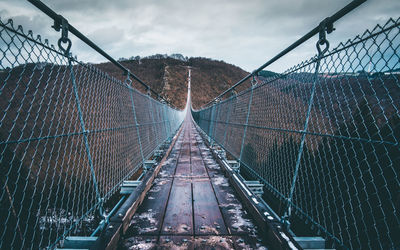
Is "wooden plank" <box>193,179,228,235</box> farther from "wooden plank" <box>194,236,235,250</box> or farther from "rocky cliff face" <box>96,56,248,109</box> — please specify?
"rocky cliff face" <box>96,56,248,109</box>

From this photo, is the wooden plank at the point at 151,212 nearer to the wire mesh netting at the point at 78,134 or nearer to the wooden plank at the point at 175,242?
the wooden plank at the point at 175,242

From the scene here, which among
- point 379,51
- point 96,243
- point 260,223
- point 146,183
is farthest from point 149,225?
point 379,51

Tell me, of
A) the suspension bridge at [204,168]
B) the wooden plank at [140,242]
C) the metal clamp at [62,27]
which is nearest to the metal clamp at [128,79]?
the suspension bridge at [204,168]

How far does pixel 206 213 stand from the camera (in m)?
2.38

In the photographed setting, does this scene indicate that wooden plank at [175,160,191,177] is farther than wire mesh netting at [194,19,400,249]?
Yes

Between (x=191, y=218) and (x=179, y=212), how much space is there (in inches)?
7.7

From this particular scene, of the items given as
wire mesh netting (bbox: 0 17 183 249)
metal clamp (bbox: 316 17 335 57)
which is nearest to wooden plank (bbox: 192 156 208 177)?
wire mesh netting (bbox: 0 17 183 249)

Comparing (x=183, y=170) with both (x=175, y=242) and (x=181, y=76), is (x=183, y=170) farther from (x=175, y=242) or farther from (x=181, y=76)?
(x=181, y=76)

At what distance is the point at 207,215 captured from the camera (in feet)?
7.67

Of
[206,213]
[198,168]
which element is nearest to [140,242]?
[206,213]

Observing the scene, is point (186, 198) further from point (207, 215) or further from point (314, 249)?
point (314, 249)

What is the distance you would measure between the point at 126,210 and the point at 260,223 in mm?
1392

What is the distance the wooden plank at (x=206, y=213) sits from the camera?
6.79 feet

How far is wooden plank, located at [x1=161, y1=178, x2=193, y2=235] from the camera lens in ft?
Answer: 6.77
